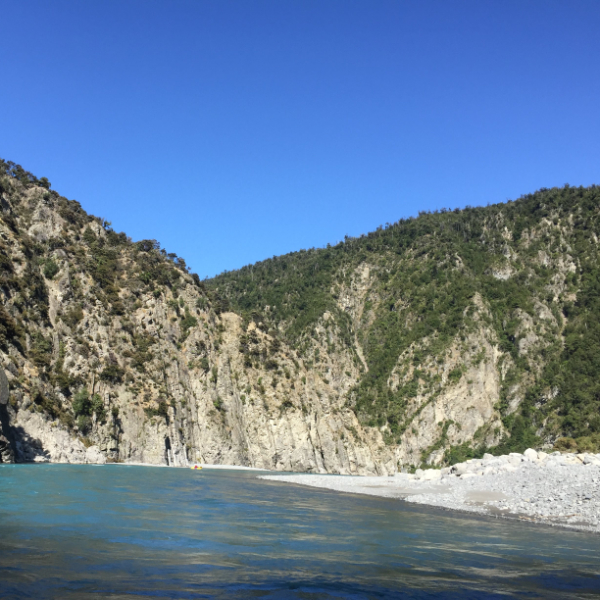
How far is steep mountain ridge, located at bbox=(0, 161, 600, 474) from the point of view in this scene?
173ft

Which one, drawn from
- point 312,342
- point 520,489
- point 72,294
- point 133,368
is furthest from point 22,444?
point 312,342

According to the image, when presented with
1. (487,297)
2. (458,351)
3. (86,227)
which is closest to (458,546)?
(86,227)

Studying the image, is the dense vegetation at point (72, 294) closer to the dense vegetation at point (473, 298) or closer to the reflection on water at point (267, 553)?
the dense vegetation at point (473, 298)

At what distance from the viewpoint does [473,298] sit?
109 metres

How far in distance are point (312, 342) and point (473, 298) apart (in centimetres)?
3380

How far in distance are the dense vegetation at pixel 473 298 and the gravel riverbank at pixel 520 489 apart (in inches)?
2182

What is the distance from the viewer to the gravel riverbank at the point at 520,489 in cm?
1991

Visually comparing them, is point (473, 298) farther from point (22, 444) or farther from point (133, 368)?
point (22, 444)

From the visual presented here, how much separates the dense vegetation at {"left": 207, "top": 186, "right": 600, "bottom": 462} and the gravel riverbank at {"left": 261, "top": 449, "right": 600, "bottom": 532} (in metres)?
55.4

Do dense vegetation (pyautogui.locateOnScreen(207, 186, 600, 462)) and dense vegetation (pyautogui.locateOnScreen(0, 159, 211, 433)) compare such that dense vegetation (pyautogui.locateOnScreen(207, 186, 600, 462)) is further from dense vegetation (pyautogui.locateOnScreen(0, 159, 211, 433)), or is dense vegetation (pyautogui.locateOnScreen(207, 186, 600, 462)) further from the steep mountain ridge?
dense vegetation (pyautogui.locateOnScreen(0, 159, 211, 433))

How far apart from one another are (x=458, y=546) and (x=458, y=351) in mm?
94631

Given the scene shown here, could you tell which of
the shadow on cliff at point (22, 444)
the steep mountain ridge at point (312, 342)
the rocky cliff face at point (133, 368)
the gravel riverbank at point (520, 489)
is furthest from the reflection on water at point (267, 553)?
the rocky cliff face at point (133, 368)

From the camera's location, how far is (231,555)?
1123 centimetres

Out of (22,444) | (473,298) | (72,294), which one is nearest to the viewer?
(22,444)
